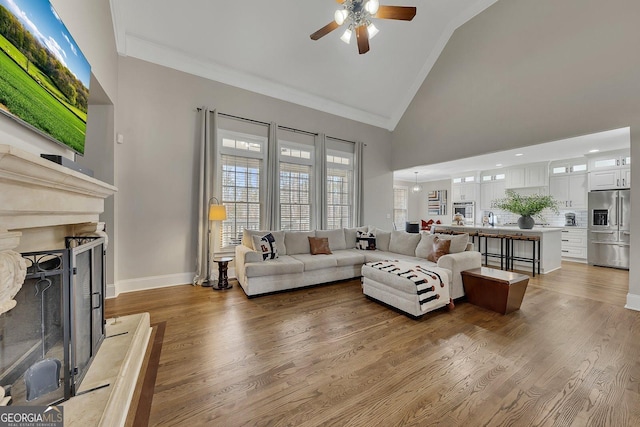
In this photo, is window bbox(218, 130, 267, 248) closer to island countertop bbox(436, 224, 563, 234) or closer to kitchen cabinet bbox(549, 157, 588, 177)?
island countertop bbox(436, 224, 563, 234)

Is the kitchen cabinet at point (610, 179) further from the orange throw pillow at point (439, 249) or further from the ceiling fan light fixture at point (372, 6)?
the ceiling fan light fixture at point (372, 6)

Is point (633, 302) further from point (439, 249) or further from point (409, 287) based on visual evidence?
point (409, 287)

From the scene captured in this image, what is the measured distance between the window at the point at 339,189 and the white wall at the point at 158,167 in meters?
2.21

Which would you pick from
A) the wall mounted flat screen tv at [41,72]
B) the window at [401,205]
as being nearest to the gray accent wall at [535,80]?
the window at [401,205]

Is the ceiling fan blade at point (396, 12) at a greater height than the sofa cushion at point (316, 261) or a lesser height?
greater

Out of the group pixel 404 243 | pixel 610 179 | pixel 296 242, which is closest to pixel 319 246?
pixel 296 242

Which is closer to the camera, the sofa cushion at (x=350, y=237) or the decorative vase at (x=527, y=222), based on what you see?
the sofa cushion at (x=350, y=237)

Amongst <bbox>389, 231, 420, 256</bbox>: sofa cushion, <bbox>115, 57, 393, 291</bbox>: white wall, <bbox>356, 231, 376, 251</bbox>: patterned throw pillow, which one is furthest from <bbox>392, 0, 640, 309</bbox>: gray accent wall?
<bbox>115, 57, 393, 291</bbox>: white wall

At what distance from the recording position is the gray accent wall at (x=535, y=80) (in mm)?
3395

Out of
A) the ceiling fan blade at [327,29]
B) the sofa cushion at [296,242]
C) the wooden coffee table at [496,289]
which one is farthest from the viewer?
the sofa cushion at [296,242]

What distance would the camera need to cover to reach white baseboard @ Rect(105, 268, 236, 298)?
3.55 metres

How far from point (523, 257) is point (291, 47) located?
6202mm

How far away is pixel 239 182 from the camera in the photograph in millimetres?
4691

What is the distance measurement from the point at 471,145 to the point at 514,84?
1.16 m
